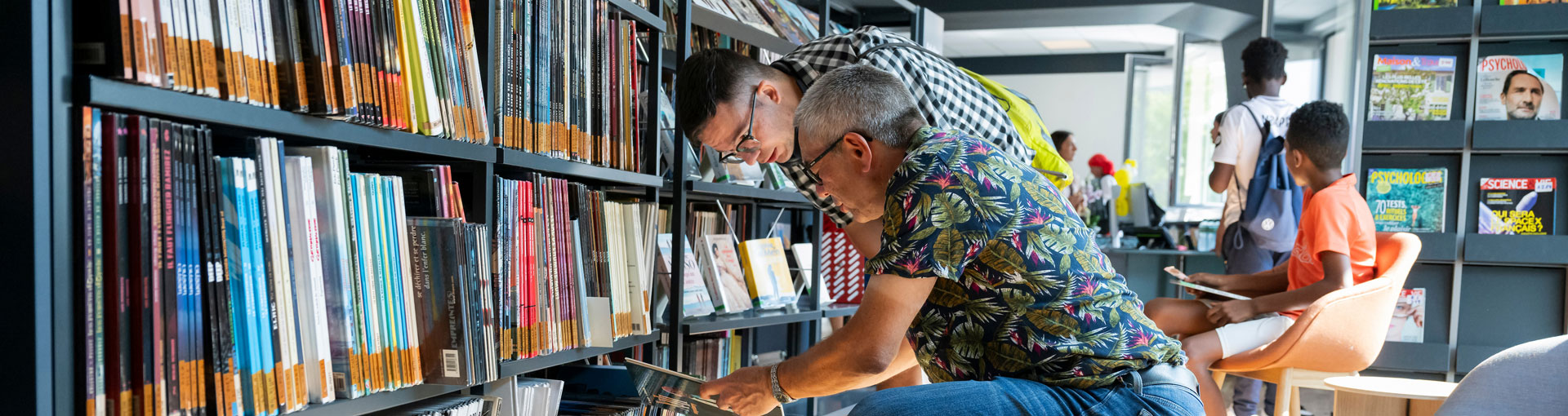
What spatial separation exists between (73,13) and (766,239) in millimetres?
2082

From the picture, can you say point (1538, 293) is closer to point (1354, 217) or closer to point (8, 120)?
point (1354, 217)

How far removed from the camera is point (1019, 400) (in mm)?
1180

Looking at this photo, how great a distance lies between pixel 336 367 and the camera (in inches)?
49.6

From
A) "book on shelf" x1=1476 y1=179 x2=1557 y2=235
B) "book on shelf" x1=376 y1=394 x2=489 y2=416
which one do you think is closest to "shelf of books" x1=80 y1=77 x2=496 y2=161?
"book on shelf" x1=376 y1=394 x2=489 y2=416

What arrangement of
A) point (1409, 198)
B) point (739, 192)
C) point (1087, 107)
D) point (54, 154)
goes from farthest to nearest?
point (1087, 107), point (1409, 198), point (739, 192), point (54, 154)

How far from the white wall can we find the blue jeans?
35.0 feet

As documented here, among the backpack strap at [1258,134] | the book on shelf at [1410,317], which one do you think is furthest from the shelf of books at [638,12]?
the book on shelf at [1410,317]

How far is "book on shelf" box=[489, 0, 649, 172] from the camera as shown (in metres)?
1.65

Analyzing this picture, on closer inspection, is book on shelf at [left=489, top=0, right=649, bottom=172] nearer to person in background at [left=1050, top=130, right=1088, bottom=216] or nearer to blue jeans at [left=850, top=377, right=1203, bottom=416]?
blue jeans at [left=850, top=377, right=1203, bottom=416]

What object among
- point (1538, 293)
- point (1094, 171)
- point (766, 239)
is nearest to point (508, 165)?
point (766, 239)

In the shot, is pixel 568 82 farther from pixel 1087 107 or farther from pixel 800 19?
pixel 1087 107

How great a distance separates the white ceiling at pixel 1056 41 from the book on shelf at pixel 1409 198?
589 centimetres

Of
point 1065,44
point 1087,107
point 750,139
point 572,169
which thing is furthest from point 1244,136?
point 1087,107

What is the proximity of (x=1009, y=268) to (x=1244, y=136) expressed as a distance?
9.56 feet
